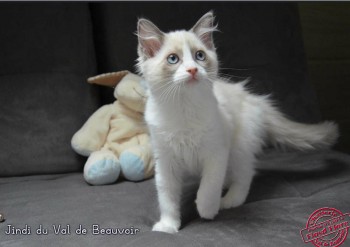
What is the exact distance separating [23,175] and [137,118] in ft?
2.06

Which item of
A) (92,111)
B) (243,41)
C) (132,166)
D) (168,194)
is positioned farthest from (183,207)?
(243,41)

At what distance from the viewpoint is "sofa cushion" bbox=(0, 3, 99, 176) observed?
70.5 inches

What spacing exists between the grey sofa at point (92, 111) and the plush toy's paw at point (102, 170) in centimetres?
5

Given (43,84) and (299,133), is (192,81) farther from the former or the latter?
(43,84)

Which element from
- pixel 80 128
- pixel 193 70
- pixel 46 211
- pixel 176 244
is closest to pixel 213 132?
pixel 193 70

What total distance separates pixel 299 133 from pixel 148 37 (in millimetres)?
823

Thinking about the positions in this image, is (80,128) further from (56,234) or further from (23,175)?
(56,234)

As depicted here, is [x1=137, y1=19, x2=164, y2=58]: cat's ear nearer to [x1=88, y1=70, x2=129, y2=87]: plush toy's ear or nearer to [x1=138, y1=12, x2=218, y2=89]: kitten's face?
[x1=138, y1=12, x2=218, y2=89]: kitten's face

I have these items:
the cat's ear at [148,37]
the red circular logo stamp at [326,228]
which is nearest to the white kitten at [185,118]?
the cat's ear at [148,37]

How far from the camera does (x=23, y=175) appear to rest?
5.84 feet

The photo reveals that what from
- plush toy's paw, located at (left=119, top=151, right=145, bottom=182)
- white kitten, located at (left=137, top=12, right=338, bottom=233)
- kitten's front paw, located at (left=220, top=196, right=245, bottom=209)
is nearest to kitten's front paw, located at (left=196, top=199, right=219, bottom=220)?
white kitten, located at (left=137, top=12, right=338, bottom=233)

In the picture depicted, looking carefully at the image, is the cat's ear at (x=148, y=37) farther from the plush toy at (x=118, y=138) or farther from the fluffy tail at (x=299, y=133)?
the fluffy tail at (x=299, y=133)

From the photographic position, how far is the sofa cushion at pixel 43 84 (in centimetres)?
179

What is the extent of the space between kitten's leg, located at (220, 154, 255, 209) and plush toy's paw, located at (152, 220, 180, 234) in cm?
25
